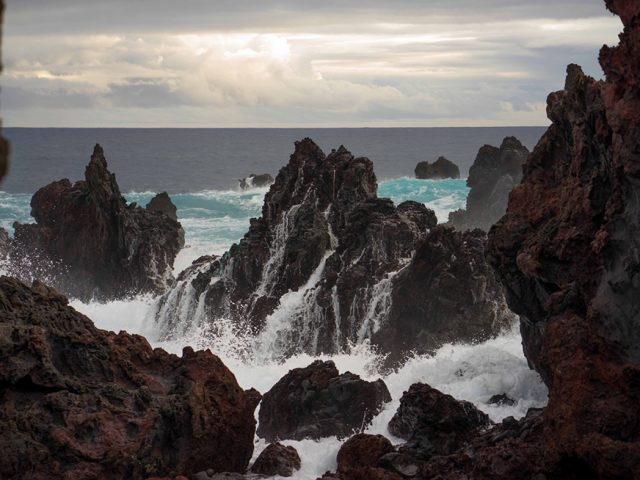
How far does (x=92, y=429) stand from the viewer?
52.4 ft

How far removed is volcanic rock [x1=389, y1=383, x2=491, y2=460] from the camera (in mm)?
18719

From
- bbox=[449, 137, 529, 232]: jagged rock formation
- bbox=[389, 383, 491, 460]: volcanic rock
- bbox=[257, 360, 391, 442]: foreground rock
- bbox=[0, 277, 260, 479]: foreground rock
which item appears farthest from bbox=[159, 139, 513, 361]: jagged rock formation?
bbox=[449, 137, 529, 232]: jagged rock formation

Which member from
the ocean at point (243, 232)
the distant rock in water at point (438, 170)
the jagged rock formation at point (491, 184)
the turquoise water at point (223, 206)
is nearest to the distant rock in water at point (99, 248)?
the ocean at point (243, 232)

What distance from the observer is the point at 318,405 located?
903 inches

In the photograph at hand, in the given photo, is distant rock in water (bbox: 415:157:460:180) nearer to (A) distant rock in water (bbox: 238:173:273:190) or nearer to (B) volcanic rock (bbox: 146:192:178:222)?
(A) distant rock in water (bbox: 238:173:273:190)

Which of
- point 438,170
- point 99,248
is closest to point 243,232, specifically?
point 99,248

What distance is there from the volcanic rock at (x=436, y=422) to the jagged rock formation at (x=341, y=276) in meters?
11.3

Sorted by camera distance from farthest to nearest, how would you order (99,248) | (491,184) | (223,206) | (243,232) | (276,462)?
1. (223,206)
2. (243,232)
3. (491,184)
4. (99,248)
5. (276,462)

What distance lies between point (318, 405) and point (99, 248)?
26.9 meters

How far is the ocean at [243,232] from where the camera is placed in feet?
75.6

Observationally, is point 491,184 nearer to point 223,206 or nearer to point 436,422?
point 223,206

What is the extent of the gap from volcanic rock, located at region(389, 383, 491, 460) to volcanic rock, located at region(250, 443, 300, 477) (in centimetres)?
236

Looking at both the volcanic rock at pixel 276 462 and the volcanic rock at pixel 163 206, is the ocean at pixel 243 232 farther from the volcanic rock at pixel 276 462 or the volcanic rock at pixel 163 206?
the volcanic rock at pixel 163 206

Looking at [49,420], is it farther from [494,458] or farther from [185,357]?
[494,458]
